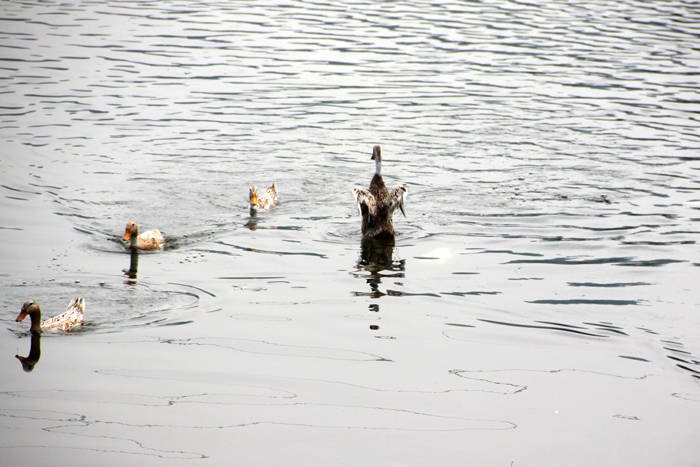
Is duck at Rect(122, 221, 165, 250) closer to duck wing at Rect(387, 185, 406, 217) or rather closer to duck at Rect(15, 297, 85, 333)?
duck at Rect(15, 297, 85, 333)

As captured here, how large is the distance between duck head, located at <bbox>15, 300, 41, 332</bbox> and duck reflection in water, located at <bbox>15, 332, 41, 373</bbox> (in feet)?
0.28

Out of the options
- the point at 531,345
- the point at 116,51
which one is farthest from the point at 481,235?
the point at 116,51

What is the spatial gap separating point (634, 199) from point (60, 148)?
12382 mm

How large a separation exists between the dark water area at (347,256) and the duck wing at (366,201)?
23.5 inches

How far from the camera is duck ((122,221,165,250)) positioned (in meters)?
14.5

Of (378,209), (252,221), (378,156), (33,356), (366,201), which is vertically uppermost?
(378,156)

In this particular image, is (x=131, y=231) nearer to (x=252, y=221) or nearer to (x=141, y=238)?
(x=141, y=238)

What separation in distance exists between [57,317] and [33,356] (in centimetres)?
72

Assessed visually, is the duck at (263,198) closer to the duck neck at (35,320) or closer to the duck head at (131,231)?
the duck head at (131,231)

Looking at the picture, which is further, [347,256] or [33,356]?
[347,256]

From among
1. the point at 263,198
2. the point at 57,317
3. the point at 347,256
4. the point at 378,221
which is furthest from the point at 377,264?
the point at 57,317

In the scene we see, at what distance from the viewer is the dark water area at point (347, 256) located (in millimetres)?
9180

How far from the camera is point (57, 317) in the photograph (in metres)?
11.0

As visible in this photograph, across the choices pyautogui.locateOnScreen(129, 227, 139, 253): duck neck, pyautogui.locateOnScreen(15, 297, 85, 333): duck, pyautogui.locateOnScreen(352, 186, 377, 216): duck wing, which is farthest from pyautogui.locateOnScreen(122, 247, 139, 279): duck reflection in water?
pyautogui.locateOnScreen(352, 186, 377, 216): duck wing
